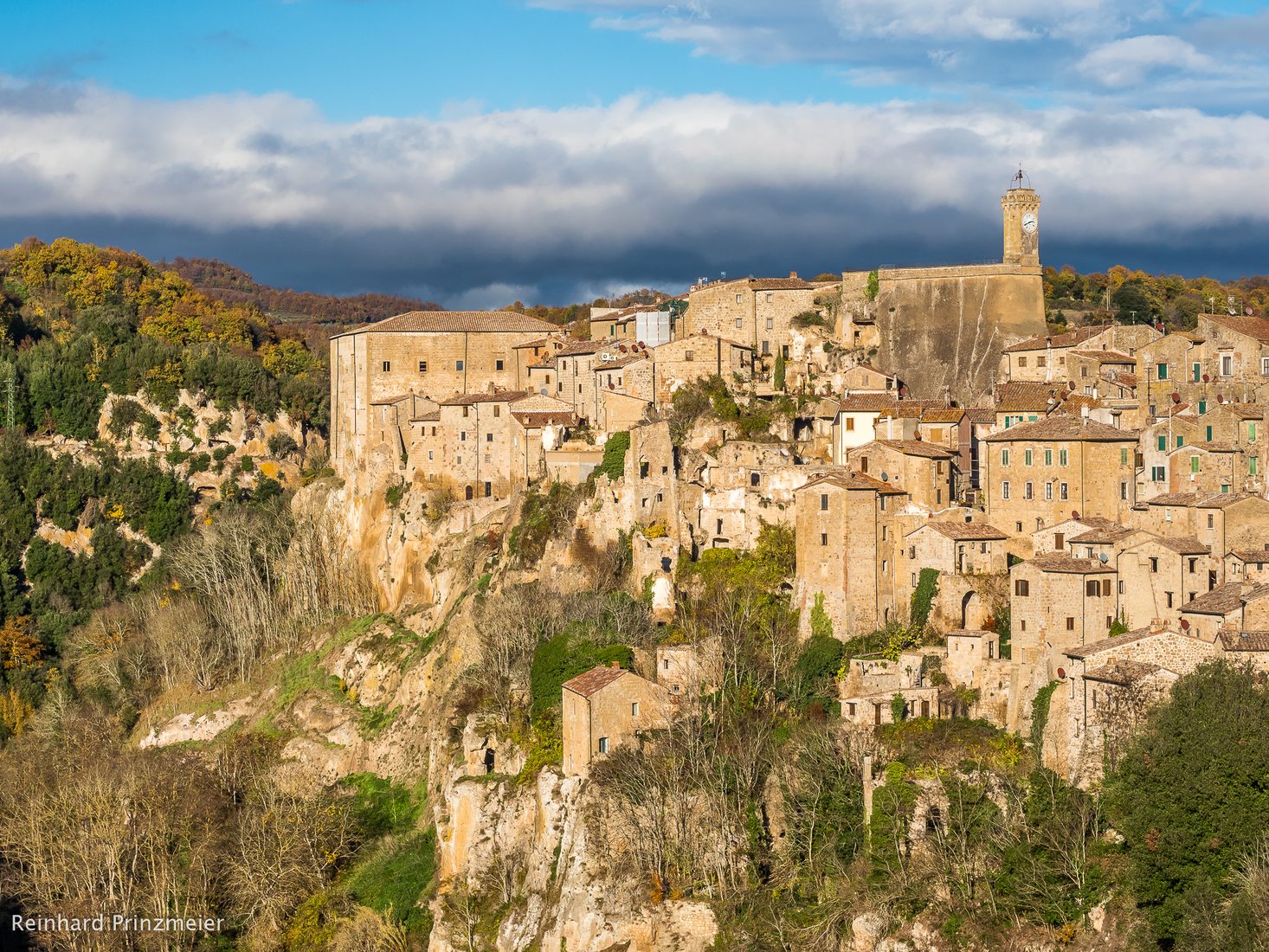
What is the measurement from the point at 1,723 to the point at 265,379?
27852mm

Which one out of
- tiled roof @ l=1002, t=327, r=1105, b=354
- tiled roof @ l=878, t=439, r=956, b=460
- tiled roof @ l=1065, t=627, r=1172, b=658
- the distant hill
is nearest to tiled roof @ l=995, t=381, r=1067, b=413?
tiled roof @ l=1002, t=327, r=1105, b=354

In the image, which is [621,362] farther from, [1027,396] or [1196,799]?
[1196,799]

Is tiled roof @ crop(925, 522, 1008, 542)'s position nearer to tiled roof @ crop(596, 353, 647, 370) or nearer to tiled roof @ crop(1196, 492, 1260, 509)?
tiled roof @ crop(1196, 492, 1260, 509)

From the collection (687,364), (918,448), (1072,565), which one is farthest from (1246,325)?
(1072,565)

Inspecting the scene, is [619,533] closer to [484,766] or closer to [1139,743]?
[484,766]

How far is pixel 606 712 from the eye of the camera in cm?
5512

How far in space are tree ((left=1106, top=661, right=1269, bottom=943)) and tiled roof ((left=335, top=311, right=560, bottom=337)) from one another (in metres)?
49.0

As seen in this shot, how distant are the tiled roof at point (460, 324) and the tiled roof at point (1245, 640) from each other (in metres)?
47.1

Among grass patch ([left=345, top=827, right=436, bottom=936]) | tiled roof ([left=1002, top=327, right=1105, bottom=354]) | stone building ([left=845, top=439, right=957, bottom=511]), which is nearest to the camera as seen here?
grass patch ([left=345, top=827, right=436, bottom=936])

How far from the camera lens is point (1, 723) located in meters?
85.1

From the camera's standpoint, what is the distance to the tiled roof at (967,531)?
188 ft

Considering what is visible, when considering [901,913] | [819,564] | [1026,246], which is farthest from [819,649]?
[1026,246]

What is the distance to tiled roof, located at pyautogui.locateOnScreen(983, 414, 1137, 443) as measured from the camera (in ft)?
193

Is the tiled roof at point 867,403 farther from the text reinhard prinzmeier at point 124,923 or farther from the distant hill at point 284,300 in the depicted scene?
the distant hill at point 284,300
